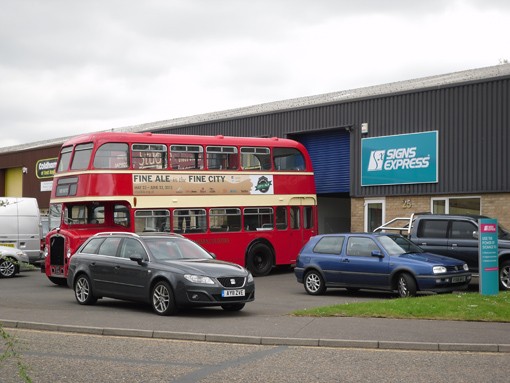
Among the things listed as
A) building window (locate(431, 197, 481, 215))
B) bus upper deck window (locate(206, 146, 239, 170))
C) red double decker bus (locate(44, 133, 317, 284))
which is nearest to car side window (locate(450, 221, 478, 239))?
building window (locate(431, 197, 481, 215))

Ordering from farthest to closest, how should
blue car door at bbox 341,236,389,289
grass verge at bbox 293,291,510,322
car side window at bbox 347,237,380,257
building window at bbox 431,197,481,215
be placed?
building window at bbox 431,197,481,215
car side window at bbox 347,237,380,257
blue car door at bbox 341,236,389,289
grass verge at bbox 293,291,510,322

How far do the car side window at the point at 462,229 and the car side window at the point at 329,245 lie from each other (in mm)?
3466

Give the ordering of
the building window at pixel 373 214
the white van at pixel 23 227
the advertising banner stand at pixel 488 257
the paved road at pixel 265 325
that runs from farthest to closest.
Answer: the building window at pixel 373 214 → the white van at pixel 23 227 → the advertising banner stand at pixel 488 257 → the paved road at pixel 265 325

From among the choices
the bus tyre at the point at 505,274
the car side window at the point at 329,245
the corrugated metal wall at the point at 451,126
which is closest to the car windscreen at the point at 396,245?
the car side window at the point at 329,245

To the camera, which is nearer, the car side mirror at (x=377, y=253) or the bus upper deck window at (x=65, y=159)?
the car side mirror at (x=377, y=253)

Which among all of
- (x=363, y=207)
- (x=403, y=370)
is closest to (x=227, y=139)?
(x=363, y=207)

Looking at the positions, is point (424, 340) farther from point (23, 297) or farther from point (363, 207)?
point (363, 207)

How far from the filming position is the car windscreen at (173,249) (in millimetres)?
16344

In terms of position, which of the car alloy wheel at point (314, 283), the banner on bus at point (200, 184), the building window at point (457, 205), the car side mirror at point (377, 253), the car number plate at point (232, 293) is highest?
the banner on bus at point (200, 184)

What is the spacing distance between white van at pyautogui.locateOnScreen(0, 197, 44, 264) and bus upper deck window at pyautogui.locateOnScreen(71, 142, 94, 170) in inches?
225

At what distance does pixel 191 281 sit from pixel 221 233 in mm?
11091

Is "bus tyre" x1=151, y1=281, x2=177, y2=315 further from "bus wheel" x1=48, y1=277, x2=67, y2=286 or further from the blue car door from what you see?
"bus wheel" x1=48, y1=277, x2=67, y2=286

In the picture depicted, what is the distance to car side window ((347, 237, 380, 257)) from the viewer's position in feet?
63.4

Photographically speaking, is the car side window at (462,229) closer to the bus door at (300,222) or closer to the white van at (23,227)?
the bus door at (300,222)
